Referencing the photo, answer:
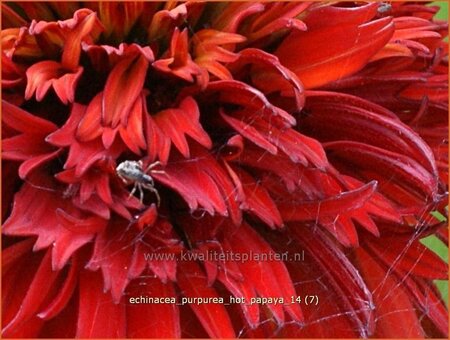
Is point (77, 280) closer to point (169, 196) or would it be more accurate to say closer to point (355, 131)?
point (169, 196)

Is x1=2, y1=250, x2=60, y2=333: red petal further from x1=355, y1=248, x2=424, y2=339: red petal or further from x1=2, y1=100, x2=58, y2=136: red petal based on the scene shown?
x1=355, y1=248, x2=424, y2=339: red petal

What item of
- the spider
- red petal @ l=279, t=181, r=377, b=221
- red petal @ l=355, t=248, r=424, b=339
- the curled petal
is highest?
the curled petal

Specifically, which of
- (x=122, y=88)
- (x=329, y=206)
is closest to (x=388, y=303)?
(x=329, y=206)

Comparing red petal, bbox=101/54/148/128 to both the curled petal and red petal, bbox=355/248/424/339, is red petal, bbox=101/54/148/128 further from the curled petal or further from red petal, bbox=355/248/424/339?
red petal, bbox=355/248/424/339

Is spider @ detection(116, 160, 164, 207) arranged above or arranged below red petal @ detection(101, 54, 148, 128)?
below

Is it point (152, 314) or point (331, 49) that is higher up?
point (331, 49)

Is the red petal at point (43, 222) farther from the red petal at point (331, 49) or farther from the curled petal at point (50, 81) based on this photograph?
the red petal at point (331, 49)

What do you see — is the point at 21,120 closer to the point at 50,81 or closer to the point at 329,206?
the point at 50,81

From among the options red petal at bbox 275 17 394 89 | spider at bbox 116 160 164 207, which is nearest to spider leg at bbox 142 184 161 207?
spider at bbox 116 160 164 207
